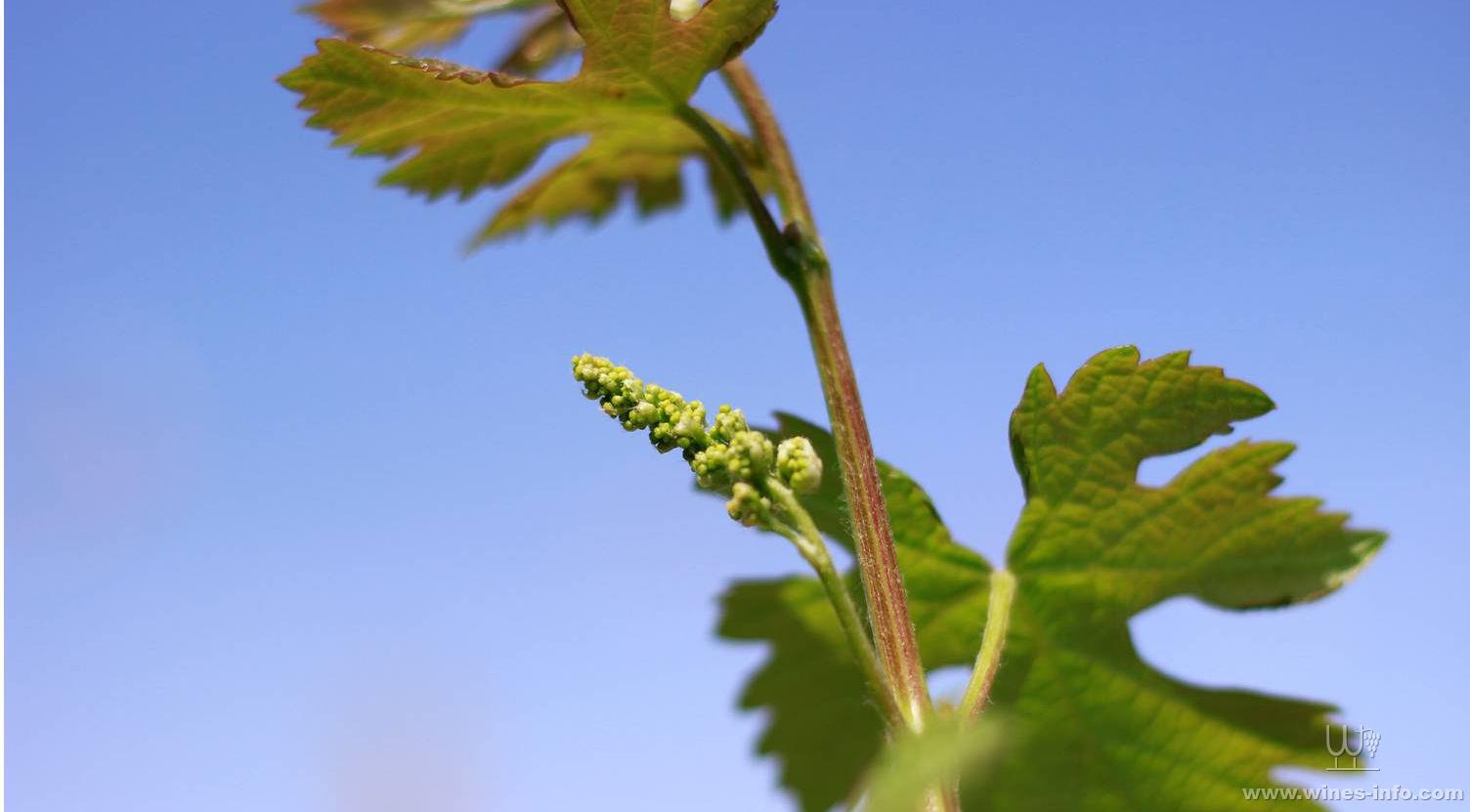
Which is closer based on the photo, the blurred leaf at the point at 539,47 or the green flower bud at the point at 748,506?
the green flower bud at the point at 748,506

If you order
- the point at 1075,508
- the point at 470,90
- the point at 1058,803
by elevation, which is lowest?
the point at 1058,803

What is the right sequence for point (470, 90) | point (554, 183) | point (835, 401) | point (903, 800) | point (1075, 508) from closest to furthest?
point (903, 800)
point (835, 401)
point (470, 90)
point (1075, 508)
point (554, 183)

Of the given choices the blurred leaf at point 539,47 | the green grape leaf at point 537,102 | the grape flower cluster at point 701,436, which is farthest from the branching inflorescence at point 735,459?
the blurred leaf at point 539,47

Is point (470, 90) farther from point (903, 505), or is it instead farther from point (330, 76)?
point (903, 505)

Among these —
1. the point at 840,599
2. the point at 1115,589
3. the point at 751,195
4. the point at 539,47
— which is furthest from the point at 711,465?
the point at 539,47

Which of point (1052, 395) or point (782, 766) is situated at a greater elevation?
point (1052, 395)

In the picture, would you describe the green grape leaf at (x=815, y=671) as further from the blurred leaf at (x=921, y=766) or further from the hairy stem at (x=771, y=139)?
the blurred leaf at (x=921, y=766)

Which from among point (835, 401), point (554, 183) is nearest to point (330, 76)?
point (554, 183)
